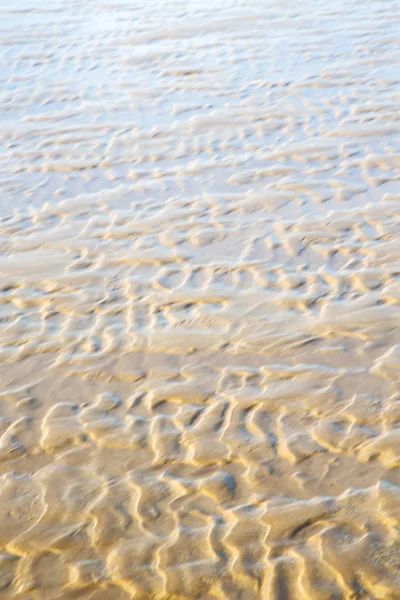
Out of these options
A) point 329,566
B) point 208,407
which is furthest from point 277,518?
point 208,407

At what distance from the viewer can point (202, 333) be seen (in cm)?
441

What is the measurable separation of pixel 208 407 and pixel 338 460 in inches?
27.1

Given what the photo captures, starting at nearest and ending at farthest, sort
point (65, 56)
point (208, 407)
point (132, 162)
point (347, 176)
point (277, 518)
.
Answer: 1. point (277, 518)
2. point (208, 407)
3. point (347, 176)
4. point (132, 162)
5. point (65, 56)

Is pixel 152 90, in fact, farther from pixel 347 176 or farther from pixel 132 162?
pixel 347 176

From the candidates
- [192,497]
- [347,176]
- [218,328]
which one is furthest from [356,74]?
[192,497]

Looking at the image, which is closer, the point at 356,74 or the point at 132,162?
the point at 132,162

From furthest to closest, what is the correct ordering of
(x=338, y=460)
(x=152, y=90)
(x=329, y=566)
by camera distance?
1. (x=152, y=90)
2. (x=338, y=460)
3. (x=329, y=566)

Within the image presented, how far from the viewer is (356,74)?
8328 mm

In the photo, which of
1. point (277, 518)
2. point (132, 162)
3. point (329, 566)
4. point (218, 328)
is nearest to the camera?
point (329, 566)

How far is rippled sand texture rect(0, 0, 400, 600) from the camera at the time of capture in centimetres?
304

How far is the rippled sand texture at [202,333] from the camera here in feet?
9.97

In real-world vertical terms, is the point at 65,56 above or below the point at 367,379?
above

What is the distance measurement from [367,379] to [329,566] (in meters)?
1.22

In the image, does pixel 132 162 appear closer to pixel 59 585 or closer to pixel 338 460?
pixel 338 460
